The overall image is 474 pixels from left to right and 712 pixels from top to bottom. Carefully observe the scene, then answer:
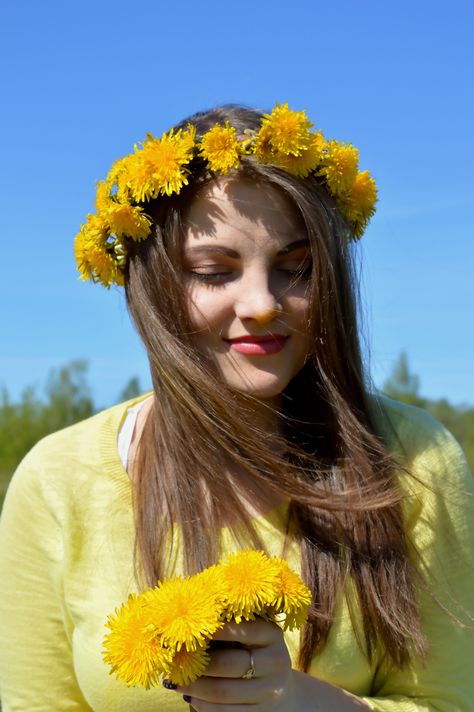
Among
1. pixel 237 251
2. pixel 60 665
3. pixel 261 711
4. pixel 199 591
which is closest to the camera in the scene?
pixel 199 591

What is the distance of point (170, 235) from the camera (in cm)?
196

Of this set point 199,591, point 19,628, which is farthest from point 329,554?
point 19,628

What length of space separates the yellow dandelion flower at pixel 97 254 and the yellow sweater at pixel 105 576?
1.30ft

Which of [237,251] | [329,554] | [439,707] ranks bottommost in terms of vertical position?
[439,707]

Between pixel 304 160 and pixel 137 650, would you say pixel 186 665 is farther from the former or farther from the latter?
pixel 304 160

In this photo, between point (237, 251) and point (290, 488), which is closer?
point (237, 251)

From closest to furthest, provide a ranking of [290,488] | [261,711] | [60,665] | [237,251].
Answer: [261,711]
[237,251]
[290,488]
[60,665]

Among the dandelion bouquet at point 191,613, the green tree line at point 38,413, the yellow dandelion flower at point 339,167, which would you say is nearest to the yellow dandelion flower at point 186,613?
the dandelion bouquet at point 191,613

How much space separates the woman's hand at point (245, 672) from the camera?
1467 mm

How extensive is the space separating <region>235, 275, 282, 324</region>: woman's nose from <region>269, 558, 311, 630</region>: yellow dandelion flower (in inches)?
23.2

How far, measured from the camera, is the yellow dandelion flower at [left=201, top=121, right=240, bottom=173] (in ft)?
6.30

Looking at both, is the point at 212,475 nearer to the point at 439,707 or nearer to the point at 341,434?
the point at 341,434

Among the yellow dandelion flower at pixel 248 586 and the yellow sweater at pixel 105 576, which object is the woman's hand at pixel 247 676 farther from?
the yellow sweater at pixel 105 576

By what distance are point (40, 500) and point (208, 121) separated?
42.2 inches
